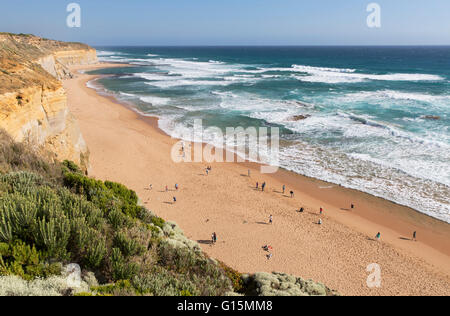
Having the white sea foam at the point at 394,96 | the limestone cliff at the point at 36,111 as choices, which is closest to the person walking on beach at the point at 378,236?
the limestone cliff at the point at 36,111

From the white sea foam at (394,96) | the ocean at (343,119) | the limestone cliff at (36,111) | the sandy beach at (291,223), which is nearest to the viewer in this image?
the limestone cliff at (36,111)

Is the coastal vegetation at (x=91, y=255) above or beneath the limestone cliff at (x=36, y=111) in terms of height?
beneath

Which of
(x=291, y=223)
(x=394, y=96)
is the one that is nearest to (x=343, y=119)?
(x=394, y=96)

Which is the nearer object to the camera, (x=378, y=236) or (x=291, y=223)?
(x=378, y=236)

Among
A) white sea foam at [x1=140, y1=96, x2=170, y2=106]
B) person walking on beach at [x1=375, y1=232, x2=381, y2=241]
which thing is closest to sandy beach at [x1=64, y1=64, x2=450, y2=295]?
person walking on beach at [x1=375, y1=232, x2=381, y2=241]

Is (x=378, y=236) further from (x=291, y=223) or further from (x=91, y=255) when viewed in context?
(x=91, y=255)

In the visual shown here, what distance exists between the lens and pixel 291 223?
1381cm

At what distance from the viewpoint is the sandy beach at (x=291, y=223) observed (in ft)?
35.6

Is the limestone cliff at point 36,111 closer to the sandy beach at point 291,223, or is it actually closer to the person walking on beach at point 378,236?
the sandy beach at point 291,223

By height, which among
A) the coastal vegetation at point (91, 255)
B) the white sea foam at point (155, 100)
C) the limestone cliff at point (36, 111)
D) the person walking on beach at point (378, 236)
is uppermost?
the white sea foam at point (155, 100)

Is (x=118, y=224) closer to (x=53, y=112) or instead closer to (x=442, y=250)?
(x=53, y=112)

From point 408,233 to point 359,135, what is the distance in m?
12.9

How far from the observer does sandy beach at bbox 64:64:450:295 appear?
1086 centimetres
